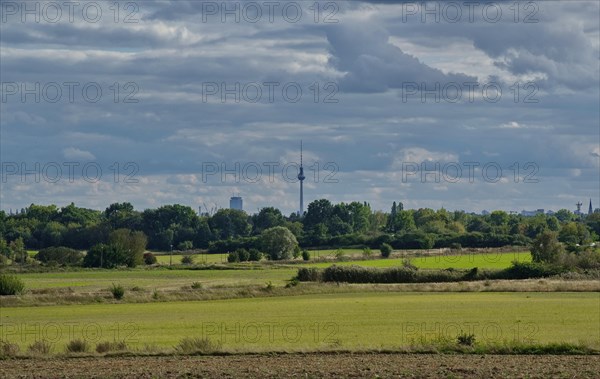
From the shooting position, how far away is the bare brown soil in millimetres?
34594

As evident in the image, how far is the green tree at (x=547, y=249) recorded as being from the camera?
410ft

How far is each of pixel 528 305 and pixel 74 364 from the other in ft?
132

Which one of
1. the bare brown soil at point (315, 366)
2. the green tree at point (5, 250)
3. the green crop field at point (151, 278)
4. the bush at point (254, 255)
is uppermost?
the green tree at point (5, 250)

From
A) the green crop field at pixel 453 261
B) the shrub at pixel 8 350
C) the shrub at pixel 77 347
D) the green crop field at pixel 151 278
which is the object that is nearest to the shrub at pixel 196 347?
the shrub at pixel 77 347

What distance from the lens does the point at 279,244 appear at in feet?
515

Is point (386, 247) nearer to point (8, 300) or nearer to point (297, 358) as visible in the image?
point (8, 300)

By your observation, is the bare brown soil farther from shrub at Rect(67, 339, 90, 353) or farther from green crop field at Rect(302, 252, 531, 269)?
green crop field at Rect(302, 252, 531, 269)

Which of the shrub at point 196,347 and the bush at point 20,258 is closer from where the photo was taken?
the shrub at point 196,347

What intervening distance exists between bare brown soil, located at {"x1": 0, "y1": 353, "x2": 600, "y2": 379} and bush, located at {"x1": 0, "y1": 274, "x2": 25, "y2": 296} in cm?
4517

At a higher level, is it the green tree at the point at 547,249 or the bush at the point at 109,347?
the green tree at the point at 547,249

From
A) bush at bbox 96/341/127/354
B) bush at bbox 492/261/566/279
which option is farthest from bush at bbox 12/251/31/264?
bush at bbox 96/341/127/354

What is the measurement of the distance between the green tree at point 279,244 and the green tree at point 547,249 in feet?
127

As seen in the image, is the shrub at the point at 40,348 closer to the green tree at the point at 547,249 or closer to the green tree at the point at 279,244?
the green tree at the point at 547,249

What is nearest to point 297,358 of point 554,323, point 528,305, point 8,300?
point 554,323
